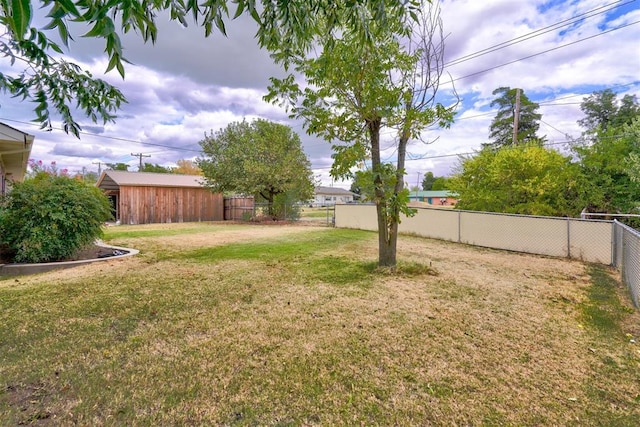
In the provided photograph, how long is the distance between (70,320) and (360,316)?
3133mm

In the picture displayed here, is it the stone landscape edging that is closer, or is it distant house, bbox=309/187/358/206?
the stone landscape edging

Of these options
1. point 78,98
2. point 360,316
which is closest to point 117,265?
point 78,98

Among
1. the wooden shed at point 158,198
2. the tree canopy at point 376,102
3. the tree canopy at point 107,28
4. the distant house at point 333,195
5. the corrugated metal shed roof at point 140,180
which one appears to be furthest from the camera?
the distant house at point 333,195

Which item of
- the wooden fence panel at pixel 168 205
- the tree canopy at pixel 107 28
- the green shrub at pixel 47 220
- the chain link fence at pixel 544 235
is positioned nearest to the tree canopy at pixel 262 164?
the wooden fence panel at pixel 168 205

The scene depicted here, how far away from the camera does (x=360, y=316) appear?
10.7 feet

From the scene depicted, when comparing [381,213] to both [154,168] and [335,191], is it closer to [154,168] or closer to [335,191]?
[154,168]

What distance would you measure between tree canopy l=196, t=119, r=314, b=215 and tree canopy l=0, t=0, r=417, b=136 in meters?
11.7

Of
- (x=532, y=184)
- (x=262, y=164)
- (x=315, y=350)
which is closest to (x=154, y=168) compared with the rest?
(x=262, y=164)

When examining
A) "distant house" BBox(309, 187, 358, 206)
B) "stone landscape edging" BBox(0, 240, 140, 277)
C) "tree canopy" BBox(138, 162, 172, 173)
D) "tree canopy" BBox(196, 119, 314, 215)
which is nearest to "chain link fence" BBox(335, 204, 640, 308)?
"tree canopy" BBox(196, 119, 314, 215)

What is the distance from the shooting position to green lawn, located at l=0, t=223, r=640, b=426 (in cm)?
180

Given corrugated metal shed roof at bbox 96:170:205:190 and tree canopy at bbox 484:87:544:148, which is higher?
tree canopy at bbox 484:87:544:148

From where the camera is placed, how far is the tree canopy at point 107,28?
120cm

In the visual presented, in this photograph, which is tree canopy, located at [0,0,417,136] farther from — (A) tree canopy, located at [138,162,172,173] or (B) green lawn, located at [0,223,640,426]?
(A) tree canopy, located at [138,162,172,173]

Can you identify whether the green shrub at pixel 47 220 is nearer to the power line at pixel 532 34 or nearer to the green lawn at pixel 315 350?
the green lawn at pixel 315 350
